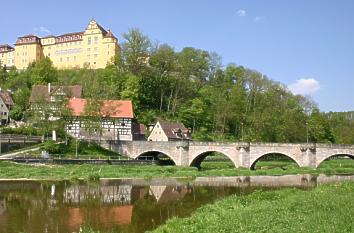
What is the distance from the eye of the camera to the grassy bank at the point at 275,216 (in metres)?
19.4

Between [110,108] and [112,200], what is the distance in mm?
37190

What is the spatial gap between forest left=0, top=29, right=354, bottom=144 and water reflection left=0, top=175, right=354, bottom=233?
35.5m

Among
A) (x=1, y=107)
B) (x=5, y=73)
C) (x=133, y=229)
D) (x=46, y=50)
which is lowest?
(x=133, y=229)

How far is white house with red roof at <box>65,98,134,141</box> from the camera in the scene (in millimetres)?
68312

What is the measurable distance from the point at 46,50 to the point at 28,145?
3054 inches

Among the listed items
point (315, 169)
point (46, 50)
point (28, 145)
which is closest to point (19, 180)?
point (28, 145)

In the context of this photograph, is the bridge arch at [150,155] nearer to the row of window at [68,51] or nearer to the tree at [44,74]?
the tree at [44,74]

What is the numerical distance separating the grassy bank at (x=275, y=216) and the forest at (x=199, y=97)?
5648cm

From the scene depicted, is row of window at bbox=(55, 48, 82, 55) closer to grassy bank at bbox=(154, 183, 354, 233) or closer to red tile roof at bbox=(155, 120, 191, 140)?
red tile roof at bbox=(155, 120, 191, 140)

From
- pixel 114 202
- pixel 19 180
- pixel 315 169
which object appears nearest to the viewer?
pixel 114 202

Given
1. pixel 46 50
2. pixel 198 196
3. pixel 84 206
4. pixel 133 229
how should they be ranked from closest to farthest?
pixel 133 229, pixel 84 206, pixel 198 196, pixel 46 50

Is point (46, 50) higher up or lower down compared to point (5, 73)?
higher up

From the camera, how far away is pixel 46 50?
136 m

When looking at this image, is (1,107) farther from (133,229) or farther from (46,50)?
(133,229)
